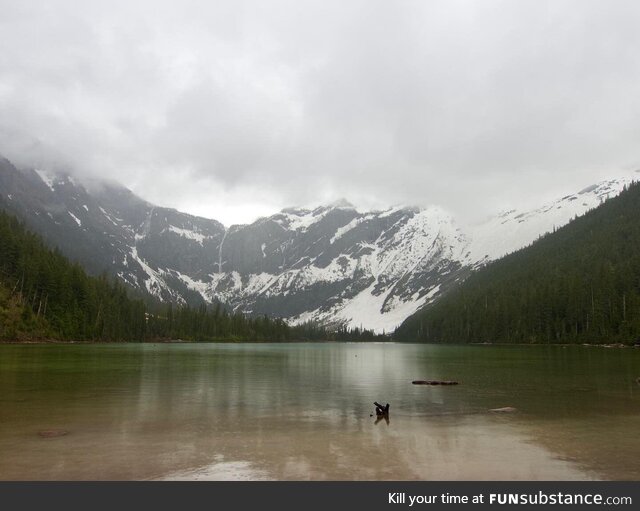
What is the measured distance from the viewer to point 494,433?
25.2 m

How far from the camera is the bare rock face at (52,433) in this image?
23.5 m

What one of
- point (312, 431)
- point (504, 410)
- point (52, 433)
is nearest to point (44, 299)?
point (52, 433)

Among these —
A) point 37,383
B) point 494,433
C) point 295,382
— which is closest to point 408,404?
point 494,433

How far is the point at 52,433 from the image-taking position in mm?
23859

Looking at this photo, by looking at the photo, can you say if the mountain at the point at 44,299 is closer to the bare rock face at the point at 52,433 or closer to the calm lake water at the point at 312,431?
the calm lake water at the point at 312,431

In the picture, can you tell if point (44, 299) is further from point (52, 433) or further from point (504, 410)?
point (504, 410)

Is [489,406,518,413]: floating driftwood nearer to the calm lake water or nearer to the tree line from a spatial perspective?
the calm lake water

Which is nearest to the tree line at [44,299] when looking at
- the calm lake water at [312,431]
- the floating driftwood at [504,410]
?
the calm lake water at [312,431]

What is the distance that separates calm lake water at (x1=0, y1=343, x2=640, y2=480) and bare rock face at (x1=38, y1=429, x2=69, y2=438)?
0.38 metres

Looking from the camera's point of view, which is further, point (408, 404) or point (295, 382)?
point (295, 382)

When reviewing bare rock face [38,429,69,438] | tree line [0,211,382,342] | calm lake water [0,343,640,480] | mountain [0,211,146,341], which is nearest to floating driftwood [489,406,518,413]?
calm lake water [0,343,640,480]
